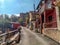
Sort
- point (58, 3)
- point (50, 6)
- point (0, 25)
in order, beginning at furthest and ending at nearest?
point (0, 25)
point (50, 6)
point (58, 3)

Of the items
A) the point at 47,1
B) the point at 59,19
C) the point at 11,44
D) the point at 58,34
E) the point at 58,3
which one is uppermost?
the point at 47,1

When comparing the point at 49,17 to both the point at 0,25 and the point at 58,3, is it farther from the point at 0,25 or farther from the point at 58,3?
the point at 0,25

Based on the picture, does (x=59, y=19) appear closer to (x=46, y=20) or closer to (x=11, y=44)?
(x=11, y=44)

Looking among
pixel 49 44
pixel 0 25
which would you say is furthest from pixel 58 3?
pixel 0 25

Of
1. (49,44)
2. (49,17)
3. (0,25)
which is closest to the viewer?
(49,44)

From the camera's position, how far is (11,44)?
1730cm

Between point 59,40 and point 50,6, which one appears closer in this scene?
point 59,40

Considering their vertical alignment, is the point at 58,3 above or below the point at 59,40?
above

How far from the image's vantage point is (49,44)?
14.4m

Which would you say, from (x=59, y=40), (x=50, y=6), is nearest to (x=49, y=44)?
(x=59, y=40)

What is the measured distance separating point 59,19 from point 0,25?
56295 millimetres

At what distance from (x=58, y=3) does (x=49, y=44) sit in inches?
175

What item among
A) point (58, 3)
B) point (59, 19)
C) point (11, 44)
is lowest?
point (11, 44)

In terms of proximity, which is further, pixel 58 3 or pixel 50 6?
pixel 50 6
